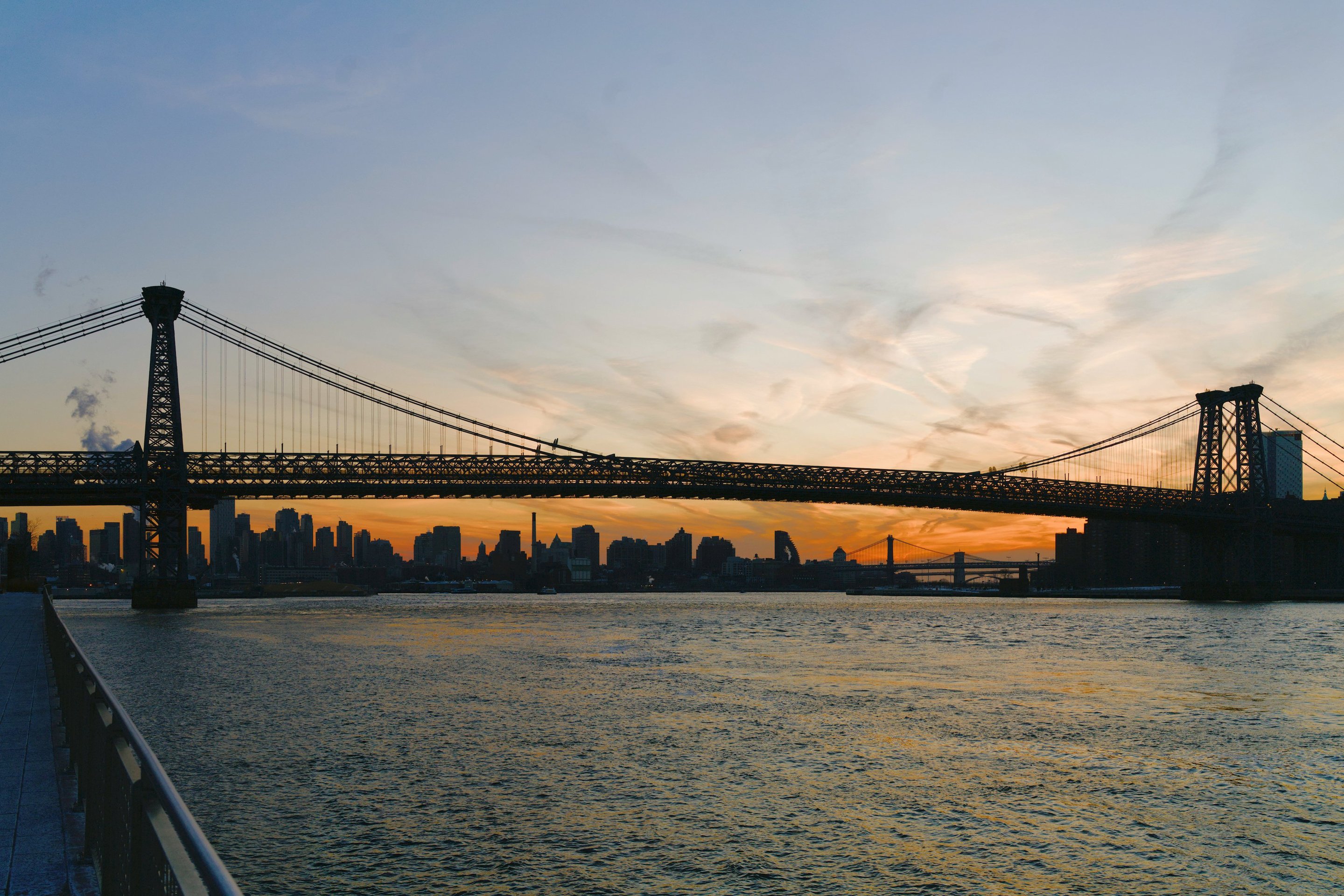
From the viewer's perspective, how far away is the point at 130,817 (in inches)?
233

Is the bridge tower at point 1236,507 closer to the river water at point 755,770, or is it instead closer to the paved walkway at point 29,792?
the river water at point 755,770

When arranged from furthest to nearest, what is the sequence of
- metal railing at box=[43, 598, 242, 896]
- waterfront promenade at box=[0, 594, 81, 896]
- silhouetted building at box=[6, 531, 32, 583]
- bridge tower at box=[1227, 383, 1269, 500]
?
bridge tower at box=[1227, 383, 1269, 500]
silhouetted building at box=[6, 531, 32, 583]
waterfront promenade at box=[0, 594, 81, 896]
metal railing at box=[43, 598, 242, 896]

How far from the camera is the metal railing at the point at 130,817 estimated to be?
450 cm

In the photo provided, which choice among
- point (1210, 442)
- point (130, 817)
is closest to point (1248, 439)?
point (1210, 442)

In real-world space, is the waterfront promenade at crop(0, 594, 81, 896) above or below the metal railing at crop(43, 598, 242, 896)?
below

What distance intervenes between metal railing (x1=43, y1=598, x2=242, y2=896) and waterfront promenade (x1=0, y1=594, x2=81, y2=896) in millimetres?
257

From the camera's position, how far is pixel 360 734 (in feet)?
63.3

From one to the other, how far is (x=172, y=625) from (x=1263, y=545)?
96537 millimetres

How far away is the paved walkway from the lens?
7488 millimetres

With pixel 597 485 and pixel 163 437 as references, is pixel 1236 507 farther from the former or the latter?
pixel 163 437

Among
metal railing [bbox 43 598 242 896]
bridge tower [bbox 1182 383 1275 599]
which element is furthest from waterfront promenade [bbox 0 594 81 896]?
bridge tower [bbox 1182 383 1275 599]

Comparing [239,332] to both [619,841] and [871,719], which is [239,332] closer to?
[871,719]

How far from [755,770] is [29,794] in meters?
9.89

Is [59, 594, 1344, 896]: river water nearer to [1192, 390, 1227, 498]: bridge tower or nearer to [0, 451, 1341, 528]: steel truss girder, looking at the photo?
[0, 451, 1341, 528]: steel truss girder
